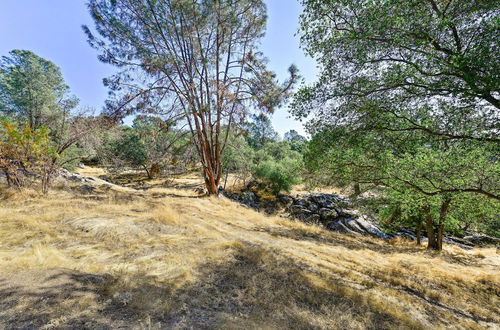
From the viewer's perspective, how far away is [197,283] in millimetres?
3232

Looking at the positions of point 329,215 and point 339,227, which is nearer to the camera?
point 339,227

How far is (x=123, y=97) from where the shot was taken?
9.80 metres

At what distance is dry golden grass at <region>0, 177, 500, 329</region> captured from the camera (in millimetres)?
2410

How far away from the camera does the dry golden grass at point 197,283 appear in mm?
2410

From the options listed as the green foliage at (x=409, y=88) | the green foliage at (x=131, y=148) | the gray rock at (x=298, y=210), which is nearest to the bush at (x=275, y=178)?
the gray rock at (x=298, y=210)

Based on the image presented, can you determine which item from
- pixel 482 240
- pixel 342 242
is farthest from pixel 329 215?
pixel 482 240

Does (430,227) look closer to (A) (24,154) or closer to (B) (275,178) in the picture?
(B) (275,178)

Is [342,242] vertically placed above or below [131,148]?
below

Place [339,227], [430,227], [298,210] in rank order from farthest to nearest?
1. [298,210]
2. [339,227]
3. [430,227]

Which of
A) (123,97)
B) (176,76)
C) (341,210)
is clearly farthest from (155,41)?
(341,210)

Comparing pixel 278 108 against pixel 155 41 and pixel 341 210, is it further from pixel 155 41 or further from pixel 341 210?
pixel 341 210

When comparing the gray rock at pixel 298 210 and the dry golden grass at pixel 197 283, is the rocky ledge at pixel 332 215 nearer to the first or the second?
the gray rock at pixel 298 210

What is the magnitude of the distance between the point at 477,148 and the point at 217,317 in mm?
6093

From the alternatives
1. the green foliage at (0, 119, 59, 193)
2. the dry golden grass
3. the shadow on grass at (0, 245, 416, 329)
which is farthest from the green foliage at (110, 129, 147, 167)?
the shadow on grass at (0, 245, 416, 329)
